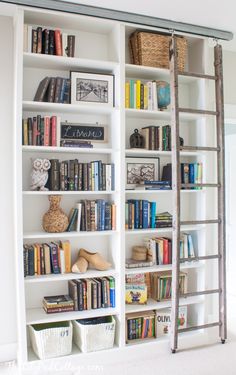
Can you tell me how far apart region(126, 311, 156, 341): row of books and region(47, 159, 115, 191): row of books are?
1087 mm

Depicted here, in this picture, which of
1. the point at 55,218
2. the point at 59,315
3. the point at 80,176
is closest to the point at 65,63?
the point at 80,176

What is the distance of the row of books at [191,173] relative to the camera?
10.4 feet

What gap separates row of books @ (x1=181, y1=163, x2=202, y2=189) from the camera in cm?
318

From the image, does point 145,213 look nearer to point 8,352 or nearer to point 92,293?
→ point 92,293

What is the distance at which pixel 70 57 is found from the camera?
9.19ft

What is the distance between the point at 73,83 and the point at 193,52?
125 cm

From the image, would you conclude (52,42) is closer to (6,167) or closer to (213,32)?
(6,167)

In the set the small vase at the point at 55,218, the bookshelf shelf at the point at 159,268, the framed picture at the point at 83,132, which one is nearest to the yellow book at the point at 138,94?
the framed picture at the point at 83,132

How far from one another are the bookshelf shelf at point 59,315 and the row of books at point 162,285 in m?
0.44

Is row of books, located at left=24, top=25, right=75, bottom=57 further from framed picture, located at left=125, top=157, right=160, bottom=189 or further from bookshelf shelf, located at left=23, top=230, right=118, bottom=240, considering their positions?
bookshelf shelf, located at left=23, top=230, right=118, bottom=240

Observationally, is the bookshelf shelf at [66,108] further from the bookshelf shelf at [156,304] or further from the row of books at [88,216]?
the bookshelf shelf at [156,304]

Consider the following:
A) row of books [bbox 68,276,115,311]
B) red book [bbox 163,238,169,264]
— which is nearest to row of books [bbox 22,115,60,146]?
row of books [bbox 68,276,115,311]

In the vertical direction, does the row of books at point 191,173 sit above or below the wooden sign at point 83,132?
below

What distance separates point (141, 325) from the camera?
10.1ft
